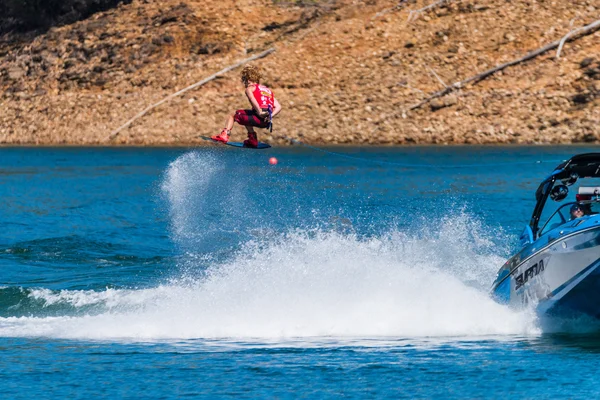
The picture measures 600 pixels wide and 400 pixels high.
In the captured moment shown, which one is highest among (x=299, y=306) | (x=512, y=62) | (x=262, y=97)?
(x=512, y=62)

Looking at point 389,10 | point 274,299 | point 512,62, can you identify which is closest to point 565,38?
point 512,62

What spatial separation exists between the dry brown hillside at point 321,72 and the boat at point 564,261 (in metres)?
30.0

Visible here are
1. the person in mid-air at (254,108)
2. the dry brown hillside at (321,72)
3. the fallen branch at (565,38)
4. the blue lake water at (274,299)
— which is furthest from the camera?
the fallen branch at (565,38)

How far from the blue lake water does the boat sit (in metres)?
0.33

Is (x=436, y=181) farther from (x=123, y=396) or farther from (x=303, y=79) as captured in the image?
(x=123, y=396)

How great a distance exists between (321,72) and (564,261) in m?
36.2

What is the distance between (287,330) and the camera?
13000 millimetres

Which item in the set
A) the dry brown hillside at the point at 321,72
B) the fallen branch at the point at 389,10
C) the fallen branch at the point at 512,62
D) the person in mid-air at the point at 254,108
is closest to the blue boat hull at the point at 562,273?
the person in mid-air at the point at 254,108

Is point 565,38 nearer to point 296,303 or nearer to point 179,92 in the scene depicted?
point 179,92

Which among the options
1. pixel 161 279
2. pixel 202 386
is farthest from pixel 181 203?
pixel 202 386

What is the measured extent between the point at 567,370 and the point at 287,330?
3.62 metres

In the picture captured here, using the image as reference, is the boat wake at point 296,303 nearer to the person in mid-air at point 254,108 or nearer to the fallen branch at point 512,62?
the person in mid-air at point 254,108

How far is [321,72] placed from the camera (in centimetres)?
4744

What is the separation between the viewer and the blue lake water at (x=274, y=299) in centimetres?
1067
